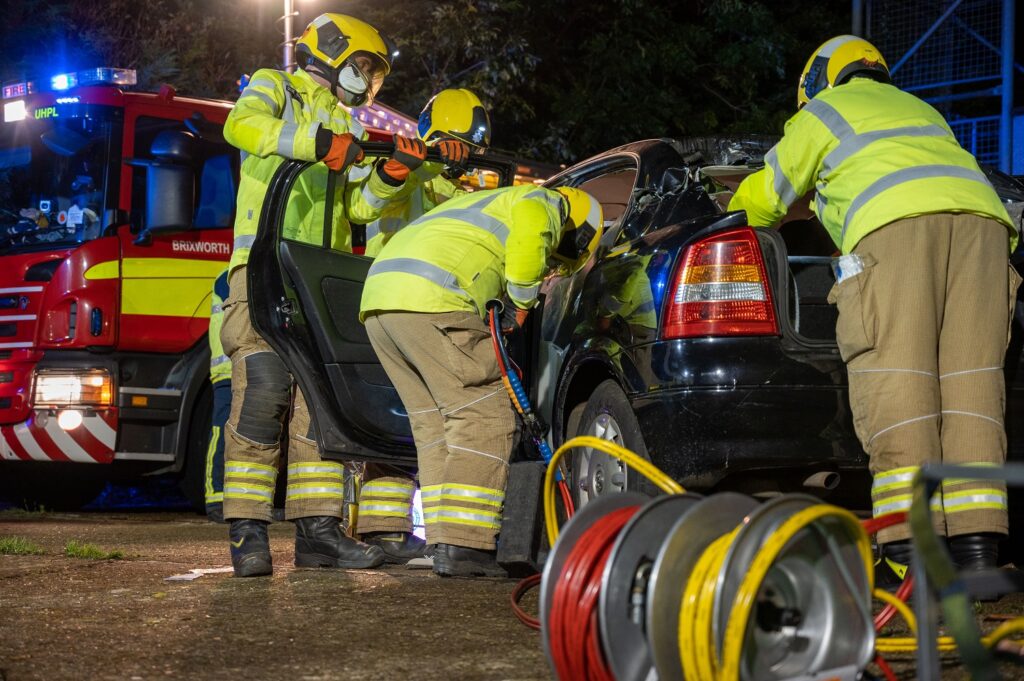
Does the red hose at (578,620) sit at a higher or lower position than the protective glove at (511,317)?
lower

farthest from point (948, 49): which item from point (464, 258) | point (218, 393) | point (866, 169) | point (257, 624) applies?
point (257, 624)

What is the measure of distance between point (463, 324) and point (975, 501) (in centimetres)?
190

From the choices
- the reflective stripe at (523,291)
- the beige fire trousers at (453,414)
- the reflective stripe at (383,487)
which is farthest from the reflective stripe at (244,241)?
the reflective stripe at (523,291)

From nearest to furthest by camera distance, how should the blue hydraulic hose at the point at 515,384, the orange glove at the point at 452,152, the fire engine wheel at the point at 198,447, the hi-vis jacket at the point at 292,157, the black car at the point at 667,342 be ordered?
the black car at the point at 667,342
the blue hydraulic hose at the point at 515,384
the hi-vis jacket at the point at 292,157
the orange glove at the point at 452,152
the fire engine wheel at the point at 198,447

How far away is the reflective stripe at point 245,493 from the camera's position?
5.33 metres

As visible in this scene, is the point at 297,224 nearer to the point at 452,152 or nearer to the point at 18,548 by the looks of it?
the point at 452,152

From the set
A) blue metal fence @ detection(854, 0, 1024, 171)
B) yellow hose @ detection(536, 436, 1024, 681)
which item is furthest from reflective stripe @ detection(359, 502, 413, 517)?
blue metal fence @ detection(854, 0, 1024, 171)

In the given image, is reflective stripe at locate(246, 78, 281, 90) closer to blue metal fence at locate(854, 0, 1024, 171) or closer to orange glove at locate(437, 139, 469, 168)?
orange glove at locate(437, 139, 469, 168)

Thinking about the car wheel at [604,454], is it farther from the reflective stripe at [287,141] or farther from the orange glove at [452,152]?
the reflective stripe at [287,141]

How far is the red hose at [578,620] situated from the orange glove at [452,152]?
2.93 meters

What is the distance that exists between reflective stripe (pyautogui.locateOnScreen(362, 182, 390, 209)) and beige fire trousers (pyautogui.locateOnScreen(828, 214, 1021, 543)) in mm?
2177

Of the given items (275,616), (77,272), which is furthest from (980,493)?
(77,272)

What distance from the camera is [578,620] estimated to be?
9.20 ft

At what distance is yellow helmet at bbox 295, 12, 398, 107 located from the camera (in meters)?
5.88
